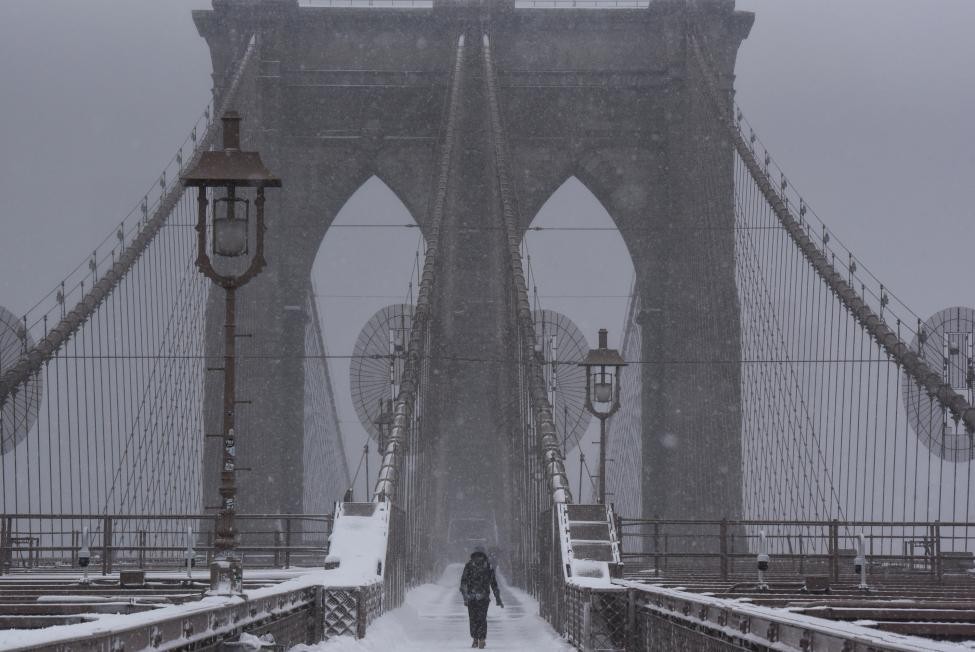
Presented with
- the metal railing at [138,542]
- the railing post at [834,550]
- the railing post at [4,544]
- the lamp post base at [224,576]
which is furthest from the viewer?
the railing post at [4,544]

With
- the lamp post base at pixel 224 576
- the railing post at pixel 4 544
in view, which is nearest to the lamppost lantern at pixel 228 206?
the lamp post base at pixel 224 576

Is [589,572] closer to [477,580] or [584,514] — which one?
[584,514]

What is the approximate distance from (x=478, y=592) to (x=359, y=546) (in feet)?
4.20

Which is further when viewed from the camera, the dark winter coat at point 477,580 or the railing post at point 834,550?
the railing post at point 834,550

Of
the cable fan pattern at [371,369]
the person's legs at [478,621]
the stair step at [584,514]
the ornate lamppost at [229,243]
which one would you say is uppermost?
the cable fan pattern at [371,369]

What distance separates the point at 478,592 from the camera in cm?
1764

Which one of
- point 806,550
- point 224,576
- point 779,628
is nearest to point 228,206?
point 224,576

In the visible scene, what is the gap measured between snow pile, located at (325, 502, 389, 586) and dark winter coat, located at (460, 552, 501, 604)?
883mm

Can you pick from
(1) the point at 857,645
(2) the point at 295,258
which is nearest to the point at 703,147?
(2) the point at 295,258

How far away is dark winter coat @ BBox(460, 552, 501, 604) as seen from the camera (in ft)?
57.7

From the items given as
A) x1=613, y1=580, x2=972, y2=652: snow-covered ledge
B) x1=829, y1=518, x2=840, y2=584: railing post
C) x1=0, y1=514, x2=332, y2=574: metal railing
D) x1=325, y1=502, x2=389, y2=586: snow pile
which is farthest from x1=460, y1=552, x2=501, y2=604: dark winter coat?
x1=829, y1=518, x2=840, y2=584: railing post

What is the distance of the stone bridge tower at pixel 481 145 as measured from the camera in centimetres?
4753

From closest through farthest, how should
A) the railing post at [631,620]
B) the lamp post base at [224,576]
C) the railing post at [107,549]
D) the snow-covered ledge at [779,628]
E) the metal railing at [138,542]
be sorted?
the snow-covered ledge at [779,628] < the lamp post base at [224,576] < the railing post at [631,620] < the railing post at [107,549] < the metal railing at [138,542]

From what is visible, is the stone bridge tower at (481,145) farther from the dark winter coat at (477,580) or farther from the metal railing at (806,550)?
the dark winter coat at (477,580)
